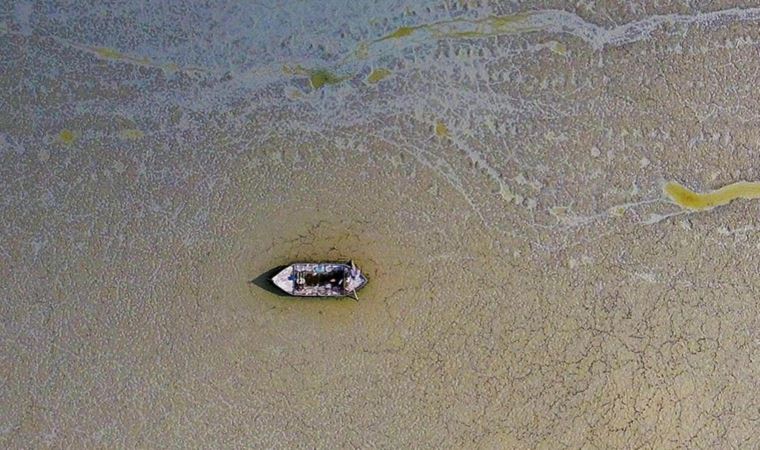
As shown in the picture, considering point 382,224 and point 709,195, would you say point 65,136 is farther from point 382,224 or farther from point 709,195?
point 709,195

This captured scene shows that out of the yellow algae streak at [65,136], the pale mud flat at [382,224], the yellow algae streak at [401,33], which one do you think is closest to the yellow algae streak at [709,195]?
the pale mud flat at [382,224]

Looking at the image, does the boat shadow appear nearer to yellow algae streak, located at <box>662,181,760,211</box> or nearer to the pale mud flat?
the pale mud flat

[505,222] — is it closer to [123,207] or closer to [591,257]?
[591,257]

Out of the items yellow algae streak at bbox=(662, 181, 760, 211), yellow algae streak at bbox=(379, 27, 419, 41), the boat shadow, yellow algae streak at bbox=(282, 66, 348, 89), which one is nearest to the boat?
the boat shadow

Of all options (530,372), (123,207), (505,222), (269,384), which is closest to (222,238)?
(123,207)

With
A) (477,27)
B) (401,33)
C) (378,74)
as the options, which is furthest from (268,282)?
(477,27)

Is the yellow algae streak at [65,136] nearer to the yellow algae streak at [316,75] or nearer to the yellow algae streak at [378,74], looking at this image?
the yellow algae streak at [316,75]
